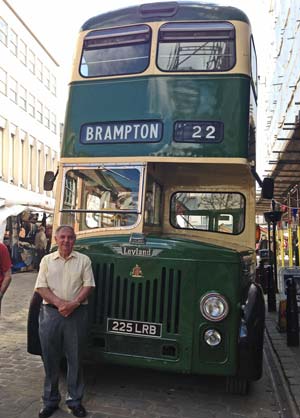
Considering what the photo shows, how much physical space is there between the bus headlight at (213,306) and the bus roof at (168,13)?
3.16 metres

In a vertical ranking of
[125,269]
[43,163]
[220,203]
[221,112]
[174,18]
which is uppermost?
[43,163]

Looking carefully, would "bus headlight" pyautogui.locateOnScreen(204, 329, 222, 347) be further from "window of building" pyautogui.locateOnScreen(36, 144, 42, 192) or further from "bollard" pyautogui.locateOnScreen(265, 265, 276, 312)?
"window of building" pyautogui.locateOnScreen(36, 144, 42, 192)

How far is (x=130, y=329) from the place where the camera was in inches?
193

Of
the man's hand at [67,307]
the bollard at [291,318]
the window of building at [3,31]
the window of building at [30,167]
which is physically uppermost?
the window of building at [3,31]

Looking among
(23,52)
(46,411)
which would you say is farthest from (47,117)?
(46,411)

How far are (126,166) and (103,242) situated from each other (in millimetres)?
881

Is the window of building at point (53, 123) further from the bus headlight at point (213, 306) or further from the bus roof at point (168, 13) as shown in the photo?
the bus headlight at point (213, 306)

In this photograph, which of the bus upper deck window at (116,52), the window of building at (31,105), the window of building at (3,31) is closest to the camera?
the bus upper deck window at (116,52)

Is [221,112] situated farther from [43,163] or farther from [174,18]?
[43,163]

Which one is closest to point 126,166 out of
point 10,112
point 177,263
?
point 177,263

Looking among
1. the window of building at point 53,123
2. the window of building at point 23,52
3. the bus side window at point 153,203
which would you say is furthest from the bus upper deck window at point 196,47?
the window of building at point 53,123

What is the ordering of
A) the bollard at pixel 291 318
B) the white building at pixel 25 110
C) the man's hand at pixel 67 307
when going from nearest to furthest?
the man's hand at pixel 67 307 < the bollard at pixel 291 318 < the white building at pixel 25 110

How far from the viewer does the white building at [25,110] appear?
28266mm

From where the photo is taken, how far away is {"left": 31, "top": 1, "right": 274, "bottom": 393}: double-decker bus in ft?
15.7
